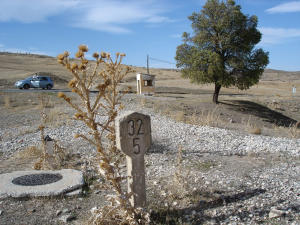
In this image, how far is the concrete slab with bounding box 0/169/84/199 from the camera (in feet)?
15.6

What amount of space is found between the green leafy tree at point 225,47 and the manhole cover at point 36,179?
14163 millimetres

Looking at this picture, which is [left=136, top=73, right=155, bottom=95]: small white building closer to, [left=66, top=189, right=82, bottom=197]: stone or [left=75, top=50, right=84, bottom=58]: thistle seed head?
[left=66, top=189, right=82, bottom=197]: stone

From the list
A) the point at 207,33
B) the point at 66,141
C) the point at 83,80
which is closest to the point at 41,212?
the point at 83,80

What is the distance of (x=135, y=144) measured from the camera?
152 inches

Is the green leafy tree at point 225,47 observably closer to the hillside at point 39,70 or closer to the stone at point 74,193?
the stone at point 74,193

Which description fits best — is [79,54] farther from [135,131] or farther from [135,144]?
[135,144]

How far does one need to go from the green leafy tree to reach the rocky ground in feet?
32.3

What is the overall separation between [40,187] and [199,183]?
8.87ft

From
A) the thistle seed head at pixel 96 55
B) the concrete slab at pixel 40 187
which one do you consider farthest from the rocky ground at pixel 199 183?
the thistle seed head at pixel 96 55

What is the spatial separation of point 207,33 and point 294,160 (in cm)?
1358

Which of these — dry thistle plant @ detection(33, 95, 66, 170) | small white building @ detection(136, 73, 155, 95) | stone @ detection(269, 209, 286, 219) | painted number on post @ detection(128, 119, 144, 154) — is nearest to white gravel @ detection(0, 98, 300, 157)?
dry thistle plant @ detection(33, 95, 66, 170)

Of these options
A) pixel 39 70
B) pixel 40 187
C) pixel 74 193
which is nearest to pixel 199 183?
pixel 74 193

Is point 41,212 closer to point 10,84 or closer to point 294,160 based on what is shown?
point 294,160

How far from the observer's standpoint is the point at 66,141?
864 cm
